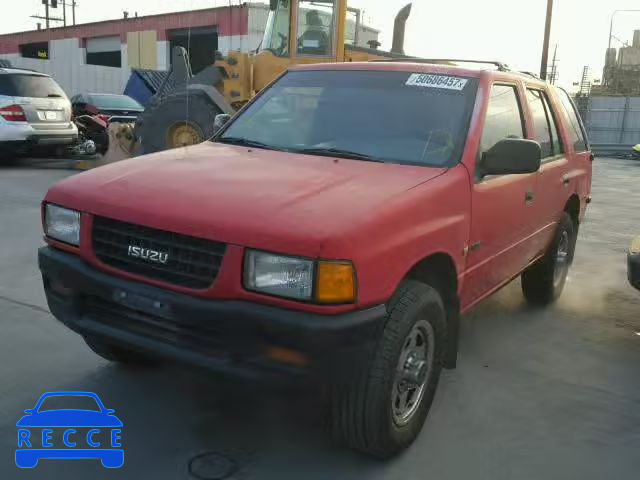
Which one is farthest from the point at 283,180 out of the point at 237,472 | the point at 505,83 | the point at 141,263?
the point at 505,83

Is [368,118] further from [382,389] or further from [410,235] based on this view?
[382,389]

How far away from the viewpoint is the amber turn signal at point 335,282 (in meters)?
2.23

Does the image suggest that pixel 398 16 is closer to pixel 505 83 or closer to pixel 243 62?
pixel 243 62

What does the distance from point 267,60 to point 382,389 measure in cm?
827

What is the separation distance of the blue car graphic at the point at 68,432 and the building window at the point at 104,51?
122ft

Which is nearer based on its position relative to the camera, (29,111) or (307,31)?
(307,31)

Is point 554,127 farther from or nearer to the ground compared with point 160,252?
farther from the ground

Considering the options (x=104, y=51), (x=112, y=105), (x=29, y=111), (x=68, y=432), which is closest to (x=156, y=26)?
(x=104, y=51)

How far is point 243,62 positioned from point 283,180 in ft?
26.0

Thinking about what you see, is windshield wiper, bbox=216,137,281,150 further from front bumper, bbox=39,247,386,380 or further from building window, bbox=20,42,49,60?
building window, bbox=20,42,49,60

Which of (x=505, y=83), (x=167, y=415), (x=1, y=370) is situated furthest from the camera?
(x=505, y=83)

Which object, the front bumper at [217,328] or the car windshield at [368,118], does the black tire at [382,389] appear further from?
the car windshield at [368,118]

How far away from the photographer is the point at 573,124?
517 centimetres

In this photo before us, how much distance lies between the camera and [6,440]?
2771 mm
